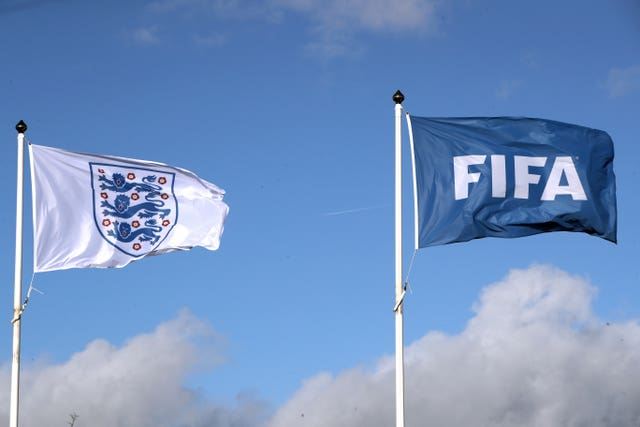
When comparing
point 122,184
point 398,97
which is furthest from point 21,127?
point 398,97

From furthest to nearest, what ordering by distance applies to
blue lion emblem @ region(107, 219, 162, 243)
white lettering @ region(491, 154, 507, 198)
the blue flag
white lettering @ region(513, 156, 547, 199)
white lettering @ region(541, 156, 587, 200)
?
blue lion emblem @ region(107, 219, 162, 243) → white lettering @ region(541, 156, 587, 200) → white lettering @ region(513, 156, 547, 199) → white lettering @ region(491, 154, 507, 198) → the blue flag

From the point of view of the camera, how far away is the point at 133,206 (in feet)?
127

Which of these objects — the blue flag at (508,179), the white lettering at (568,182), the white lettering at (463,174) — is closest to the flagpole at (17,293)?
the blue flag at (508,179)

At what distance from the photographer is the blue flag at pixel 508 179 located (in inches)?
1380

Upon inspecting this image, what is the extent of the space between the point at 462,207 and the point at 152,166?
10.8m

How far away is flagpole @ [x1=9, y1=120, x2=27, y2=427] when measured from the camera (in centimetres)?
3600

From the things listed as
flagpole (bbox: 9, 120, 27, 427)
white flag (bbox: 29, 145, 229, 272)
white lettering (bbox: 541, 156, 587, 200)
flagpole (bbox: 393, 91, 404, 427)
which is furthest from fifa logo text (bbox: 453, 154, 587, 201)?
flagpole (bbox: 9, 120, 27, 427)

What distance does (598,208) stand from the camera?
36188 mm

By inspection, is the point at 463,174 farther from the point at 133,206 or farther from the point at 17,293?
the point at 17,293

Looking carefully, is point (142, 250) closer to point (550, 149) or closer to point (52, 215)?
point (52, 215)

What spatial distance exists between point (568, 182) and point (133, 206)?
13.9 m

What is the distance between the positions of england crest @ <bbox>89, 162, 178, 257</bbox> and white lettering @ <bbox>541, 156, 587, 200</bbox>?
12.2 metres

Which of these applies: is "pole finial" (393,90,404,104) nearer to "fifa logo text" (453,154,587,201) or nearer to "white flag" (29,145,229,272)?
"fifa logo text" (453,154,587,201)

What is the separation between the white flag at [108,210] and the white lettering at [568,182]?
36.2ft
